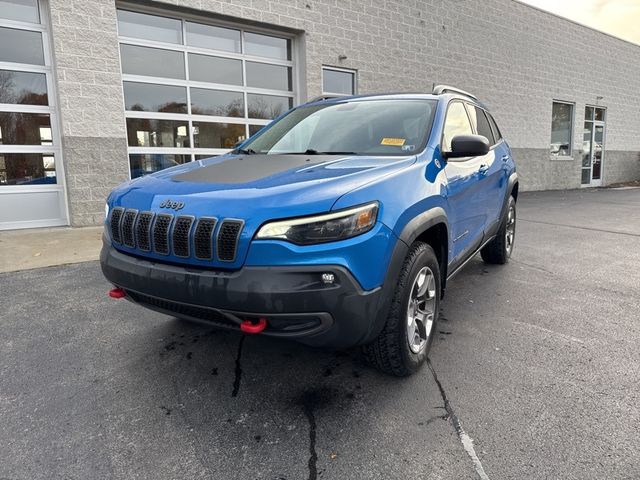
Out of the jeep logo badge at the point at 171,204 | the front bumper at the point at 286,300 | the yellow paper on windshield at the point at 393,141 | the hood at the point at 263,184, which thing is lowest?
the front bumper at the point at 286,300

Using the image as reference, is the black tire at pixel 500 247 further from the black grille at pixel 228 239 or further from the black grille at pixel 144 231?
the black grille at pixel 144 231

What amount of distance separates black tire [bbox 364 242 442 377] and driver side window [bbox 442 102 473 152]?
0.96 metres

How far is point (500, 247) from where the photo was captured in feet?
17.7

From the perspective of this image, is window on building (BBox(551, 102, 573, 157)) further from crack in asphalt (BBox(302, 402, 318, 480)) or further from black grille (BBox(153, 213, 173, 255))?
black grille (BBox(153, 213, 173, 255))

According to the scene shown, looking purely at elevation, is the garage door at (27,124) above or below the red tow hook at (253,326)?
above

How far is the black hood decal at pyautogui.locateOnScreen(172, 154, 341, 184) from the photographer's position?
8.73 feet

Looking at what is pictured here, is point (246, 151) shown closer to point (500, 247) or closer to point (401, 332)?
point (401, 332)

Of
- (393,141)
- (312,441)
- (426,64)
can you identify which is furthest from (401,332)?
(426,64)

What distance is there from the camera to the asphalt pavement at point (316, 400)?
2.08 metres

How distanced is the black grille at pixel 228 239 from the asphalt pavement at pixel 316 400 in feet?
2.74

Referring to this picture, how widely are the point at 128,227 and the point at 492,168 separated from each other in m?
3.30

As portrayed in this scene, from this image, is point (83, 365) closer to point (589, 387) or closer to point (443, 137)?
point (443, 137)


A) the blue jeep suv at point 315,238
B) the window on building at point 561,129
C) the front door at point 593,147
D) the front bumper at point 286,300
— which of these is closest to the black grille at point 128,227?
the blue jeep suv at point 315,238

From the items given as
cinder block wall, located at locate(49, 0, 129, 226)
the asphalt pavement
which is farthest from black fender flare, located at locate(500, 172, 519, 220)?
cinder block wall, located at locate(49, 0, 129, 226)
